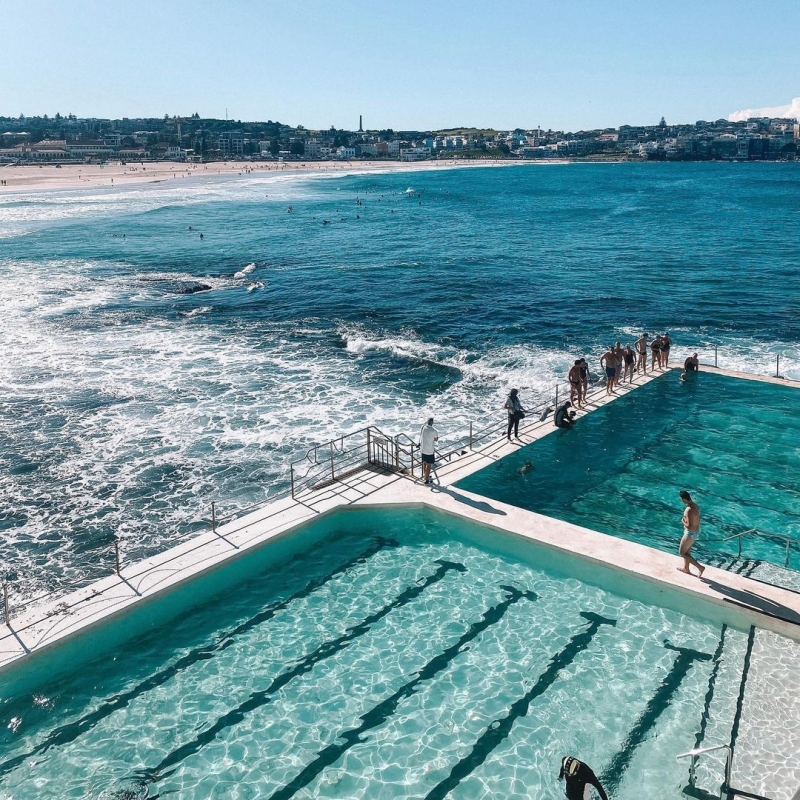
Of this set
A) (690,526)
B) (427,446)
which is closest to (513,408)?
(427,446)

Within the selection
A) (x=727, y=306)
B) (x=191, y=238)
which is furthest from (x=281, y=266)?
(x=727, y=306)

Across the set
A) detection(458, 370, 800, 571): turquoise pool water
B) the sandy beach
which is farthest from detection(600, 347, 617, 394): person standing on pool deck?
the sandy beach

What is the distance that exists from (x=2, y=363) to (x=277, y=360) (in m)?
11.2

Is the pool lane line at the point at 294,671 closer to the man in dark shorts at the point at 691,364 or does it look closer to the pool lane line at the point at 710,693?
the pool lane line at the point at 710,693

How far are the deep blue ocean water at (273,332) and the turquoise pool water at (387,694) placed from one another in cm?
518

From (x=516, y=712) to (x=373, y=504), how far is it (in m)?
5.69

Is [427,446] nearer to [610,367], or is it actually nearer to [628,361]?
[610,367]

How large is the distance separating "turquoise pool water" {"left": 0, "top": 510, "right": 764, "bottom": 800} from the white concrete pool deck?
0.38 metres

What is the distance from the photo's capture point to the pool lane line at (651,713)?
8352mm

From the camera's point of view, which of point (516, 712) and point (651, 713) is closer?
point (651, 713)

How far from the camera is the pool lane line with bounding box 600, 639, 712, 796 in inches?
329

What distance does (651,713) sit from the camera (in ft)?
30.4

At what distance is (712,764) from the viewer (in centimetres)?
839

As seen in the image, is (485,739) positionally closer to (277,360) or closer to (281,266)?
(277,360)
